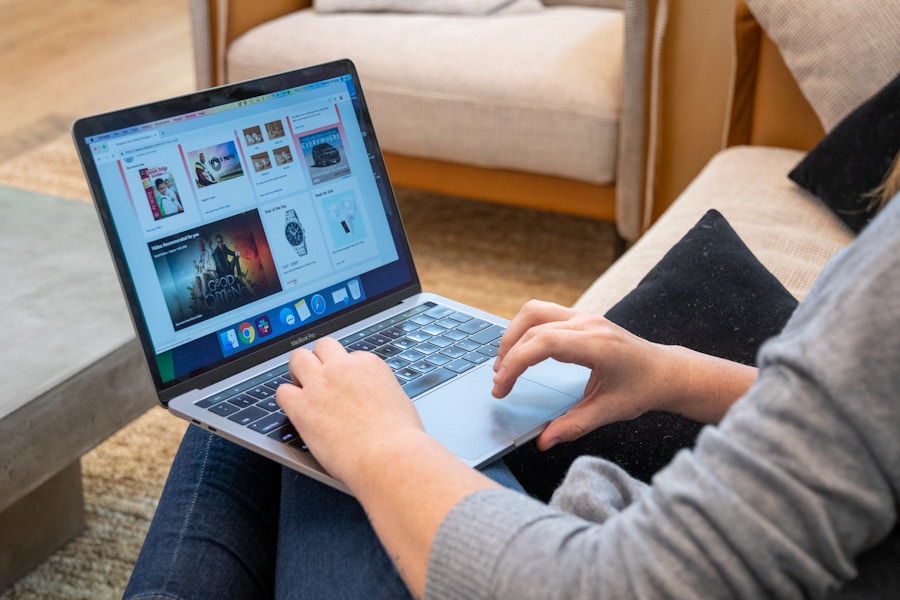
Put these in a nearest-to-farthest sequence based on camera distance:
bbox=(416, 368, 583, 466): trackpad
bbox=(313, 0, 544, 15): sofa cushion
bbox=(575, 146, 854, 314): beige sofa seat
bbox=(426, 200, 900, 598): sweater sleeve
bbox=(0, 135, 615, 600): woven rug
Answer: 1. bbox=(426, 200, 900, 598): sweater sleeve
2. bbox=(416, 368, 583, 466): trackpad
3. bbox=(575, 146, 854, 314): beige sofa seat
4. bbox=(0, 135, 615, 600): woven rug
5. bbox=(313, 0, 544, 15): sofa cushion

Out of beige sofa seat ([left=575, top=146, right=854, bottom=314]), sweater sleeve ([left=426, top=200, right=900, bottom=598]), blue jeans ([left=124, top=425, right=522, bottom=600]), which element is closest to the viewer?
sweater sleeve ([left=426, top=200, right=900, bottom=598])

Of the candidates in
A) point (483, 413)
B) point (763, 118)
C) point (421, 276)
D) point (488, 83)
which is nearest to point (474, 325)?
point (483, 413)

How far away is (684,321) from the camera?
1.01m

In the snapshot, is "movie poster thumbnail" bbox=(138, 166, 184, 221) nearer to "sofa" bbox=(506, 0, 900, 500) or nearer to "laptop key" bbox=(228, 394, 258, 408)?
"laptop key" bbox=(228, 394, 258, 408)

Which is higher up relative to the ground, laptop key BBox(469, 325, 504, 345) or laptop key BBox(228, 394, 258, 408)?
laptop key BBox(228, 394, 258, 408)

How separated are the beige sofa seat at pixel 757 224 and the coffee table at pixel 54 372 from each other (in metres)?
0.61

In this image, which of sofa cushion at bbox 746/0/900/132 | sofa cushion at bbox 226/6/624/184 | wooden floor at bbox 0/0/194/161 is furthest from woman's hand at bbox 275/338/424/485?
wooden floor at bbox 0/0/194/161

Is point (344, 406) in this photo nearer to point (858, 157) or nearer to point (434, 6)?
point (858, 157)

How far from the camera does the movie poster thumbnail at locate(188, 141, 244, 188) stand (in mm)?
929

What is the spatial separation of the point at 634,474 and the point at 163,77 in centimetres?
305

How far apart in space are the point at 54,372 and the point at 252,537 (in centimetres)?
49

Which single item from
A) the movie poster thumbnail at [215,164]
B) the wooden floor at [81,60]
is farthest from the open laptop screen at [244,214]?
the wooden floor at [81,60]

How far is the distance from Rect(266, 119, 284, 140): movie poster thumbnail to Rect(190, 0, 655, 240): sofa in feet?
3.55

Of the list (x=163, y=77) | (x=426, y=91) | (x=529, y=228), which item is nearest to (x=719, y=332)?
(x=426, y=91)
